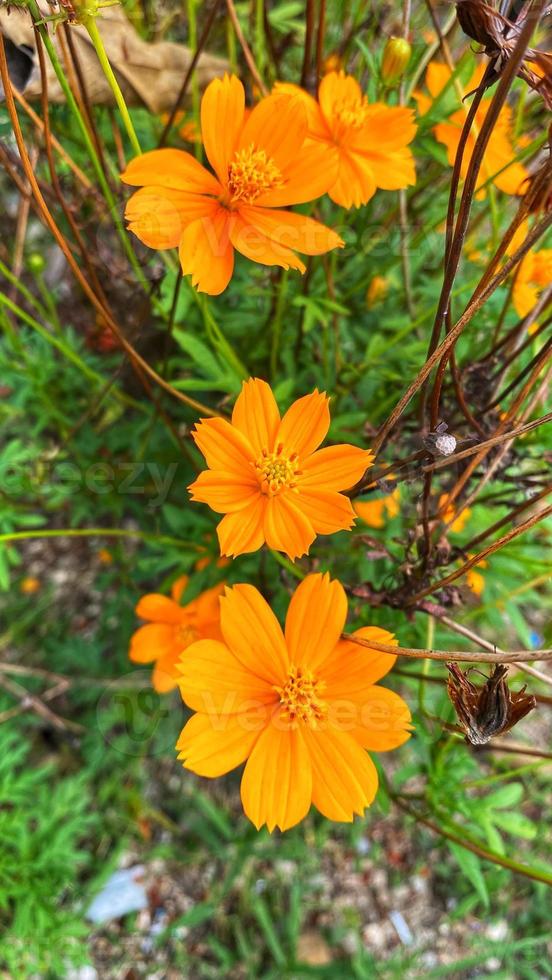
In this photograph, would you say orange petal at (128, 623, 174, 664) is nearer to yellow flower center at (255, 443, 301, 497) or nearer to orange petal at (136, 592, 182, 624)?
orange petal at (136, 592, 182, 624)

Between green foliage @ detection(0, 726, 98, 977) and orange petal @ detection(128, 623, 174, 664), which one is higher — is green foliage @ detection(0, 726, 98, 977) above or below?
below

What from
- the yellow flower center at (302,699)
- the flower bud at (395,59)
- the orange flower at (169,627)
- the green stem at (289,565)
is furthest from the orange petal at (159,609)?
the flower bud at (395,59)

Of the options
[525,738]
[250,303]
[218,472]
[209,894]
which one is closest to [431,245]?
[250,303]

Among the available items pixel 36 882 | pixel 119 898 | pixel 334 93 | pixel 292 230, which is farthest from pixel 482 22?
pixel 119 898

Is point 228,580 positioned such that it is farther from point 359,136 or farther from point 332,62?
point 332,62

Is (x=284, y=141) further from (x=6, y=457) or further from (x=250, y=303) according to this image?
(x=6, y=457)

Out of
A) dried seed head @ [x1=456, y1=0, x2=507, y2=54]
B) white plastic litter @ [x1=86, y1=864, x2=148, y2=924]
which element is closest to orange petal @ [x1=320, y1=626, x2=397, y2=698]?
dried seed head @ [x1=456, y1=0, x2=507, y2=54]
